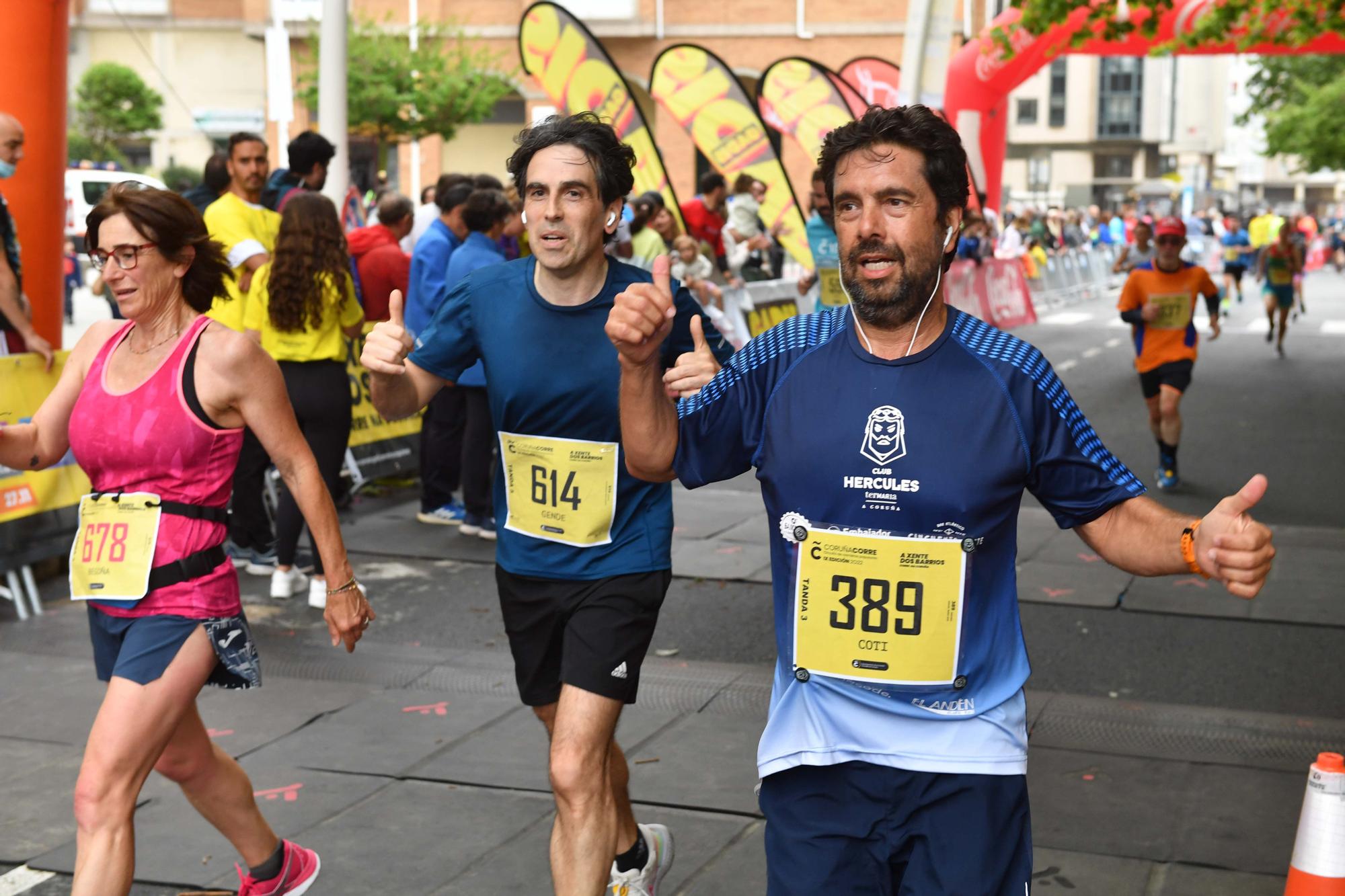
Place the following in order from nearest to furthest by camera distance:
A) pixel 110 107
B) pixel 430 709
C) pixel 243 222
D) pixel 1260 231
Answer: pixel 430 709
pixel 243 222
pixel 1260 231
pixel 110 107

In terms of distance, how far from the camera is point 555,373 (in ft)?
12.4

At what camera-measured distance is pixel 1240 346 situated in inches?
865

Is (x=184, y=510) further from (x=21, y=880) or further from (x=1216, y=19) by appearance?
(x=1216, y=19)

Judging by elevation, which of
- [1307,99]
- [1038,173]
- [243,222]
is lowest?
[243,222]

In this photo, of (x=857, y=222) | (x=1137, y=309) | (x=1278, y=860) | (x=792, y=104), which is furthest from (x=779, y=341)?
(x=792, y=104)

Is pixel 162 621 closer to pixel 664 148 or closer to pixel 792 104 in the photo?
pixel 792 104

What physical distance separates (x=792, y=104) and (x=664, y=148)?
68.8ft

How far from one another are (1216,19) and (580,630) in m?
11.0

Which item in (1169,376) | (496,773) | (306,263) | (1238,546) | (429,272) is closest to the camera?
(1238,546)

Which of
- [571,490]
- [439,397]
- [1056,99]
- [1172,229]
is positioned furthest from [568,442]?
[1056,99]

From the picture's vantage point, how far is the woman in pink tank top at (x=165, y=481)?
11.6 ft

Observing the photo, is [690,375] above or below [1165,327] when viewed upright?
above

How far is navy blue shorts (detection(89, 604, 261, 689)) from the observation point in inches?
139

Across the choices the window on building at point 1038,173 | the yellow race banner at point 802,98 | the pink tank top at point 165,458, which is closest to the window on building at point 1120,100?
the window on building at point 1038,173
